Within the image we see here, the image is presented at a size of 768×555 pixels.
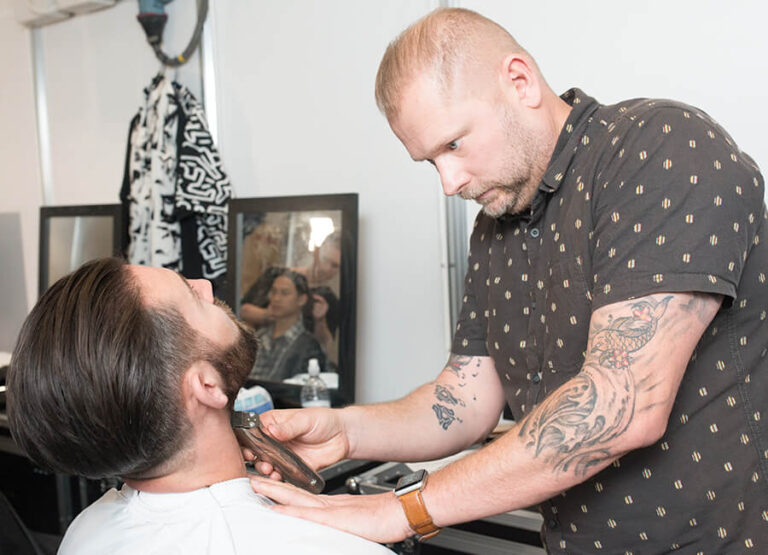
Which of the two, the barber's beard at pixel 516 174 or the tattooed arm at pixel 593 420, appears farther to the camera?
the barber's beard at pixel 516 174

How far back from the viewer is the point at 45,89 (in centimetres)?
390

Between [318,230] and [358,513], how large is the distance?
60.4 inches

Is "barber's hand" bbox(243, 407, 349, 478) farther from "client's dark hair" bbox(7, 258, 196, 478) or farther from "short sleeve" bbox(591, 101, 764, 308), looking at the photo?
"short sleeve" bbox(591, 101, 764, 308)

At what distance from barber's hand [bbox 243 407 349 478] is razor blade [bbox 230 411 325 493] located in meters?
0.04

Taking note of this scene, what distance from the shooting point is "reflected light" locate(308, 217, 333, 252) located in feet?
8.79

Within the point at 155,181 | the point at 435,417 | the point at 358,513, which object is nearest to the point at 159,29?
the point at 155,181

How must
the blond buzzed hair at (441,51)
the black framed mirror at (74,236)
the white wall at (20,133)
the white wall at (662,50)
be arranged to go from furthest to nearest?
the white wall at (20,133) → the black framed mirror at (74,236) → the white wall at (662,50) → the blond buzzed hair at (441,51)

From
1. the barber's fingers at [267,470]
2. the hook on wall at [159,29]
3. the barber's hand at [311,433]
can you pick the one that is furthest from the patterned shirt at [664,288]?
the hook on wall at [159,29]

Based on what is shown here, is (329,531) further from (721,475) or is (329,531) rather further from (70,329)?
(721,475)

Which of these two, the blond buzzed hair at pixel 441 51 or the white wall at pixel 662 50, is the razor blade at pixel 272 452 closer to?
the blond buzzed hair at pixel 441 51

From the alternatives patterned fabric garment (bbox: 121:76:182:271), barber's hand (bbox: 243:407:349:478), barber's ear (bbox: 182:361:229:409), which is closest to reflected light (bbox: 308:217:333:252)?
patterned fabric garment (bbox: 121:76:182:271)

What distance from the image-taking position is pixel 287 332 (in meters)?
2.78

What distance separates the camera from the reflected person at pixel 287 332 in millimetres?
2725

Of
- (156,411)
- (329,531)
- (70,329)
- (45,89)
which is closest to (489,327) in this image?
(329,531)
